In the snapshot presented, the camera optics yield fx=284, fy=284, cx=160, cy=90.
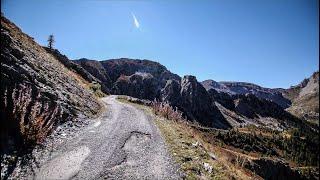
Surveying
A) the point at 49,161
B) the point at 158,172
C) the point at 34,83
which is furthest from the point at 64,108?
the point at 158,172

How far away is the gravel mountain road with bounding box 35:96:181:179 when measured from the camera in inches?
557

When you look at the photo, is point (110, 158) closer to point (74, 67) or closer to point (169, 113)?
point (169, 113)

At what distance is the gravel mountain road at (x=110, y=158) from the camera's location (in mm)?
14138

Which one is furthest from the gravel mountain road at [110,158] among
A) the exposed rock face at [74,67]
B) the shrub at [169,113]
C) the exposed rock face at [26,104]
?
the exposed rock face at [74,67]

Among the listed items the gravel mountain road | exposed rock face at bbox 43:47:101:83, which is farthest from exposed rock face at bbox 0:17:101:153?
exposed rock face at bbox 43:47:101:83

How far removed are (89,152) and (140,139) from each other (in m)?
5.98

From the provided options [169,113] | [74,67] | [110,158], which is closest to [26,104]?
[110,158]

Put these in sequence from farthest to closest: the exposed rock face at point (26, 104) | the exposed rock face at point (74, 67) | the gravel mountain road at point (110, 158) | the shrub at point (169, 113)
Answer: the exposed rock face at point (74, 67), the shrub at point (169, 113), the exposed rock face at point (26, 104), the gravel mountain road at point (110, 158)

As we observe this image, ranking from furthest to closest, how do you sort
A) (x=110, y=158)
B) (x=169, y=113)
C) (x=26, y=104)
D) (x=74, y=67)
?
(x=74, y=67)
(x=169, y=113)
(x=26, y=104)
(x=110, y=158)

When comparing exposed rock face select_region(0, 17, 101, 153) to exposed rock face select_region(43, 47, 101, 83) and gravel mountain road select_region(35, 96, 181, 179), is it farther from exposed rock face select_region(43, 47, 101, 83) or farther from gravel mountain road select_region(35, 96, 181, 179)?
exposed rock face select_region(43, 47, 101, 83)

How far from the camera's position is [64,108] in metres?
23.6

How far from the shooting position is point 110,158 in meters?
16.6

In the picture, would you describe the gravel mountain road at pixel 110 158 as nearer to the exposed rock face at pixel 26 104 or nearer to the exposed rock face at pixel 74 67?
the exposed rock face at pixel 26 104

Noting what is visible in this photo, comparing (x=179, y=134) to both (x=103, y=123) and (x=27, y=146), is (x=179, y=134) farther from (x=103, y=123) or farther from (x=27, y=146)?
(x=27, y=146)
